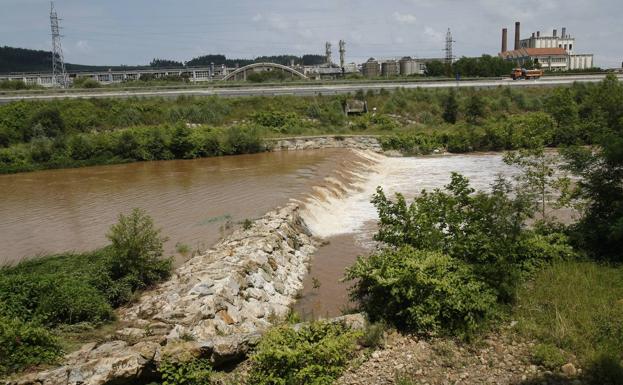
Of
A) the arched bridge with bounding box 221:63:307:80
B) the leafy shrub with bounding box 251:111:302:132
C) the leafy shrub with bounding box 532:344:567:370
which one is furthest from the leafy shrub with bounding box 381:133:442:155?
the arched bridge with bounding box 221:63:307:80

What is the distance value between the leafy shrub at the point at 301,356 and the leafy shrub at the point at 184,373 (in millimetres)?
616

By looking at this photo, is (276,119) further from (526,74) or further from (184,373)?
(526,74)

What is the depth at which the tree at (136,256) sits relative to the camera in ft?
33.4

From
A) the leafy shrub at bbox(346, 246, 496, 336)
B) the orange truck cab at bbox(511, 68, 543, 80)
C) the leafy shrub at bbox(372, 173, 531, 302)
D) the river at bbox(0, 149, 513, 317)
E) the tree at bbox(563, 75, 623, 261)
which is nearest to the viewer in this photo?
the leafy shrub at bbox(346, 246, 496, 336)

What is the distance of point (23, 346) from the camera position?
6633mm

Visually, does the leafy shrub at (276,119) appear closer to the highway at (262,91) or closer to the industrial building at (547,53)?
the highway at (262,91)

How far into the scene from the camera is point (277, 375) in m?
6.23

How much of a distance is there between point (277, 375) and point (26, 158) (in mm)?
26648

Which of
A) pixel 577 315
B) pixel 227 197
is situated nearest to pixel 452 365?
pixel 577 315

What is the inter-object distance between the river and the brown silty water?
4 centimetres

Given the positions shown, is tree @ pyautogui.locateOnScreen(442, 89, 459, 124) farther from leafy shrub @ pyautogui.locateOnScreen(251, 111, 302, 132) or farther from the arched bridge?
the arched bridge

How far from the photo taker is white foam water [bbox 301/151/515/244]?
1597cm

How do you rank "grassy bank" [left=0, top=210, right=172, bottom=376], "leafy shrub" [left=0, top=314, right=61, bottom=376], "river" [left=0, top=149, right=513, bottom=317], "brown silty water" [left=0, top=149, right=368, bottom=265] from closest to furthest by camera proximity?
1. "leafy shrub" [left=0, top=314, right=61, bottom=376]
2. "grassy bank" [left=0, top=210, right=172, bottom=376]
3. "river" [left=0, top=149, right=513, bottom=317]
4. "brown silty water" [left=0, top=149, right=368, bottom=265]

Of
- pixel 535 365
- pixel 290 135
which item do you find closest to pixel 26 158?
pixel 290 135
